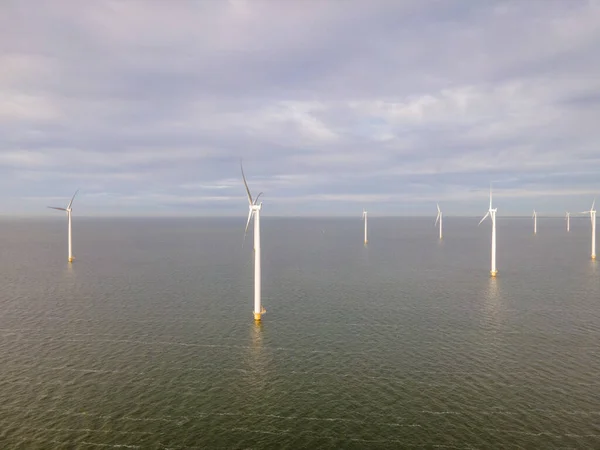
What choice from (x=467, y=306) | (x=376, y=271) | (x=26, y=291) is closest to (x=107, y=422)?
(x=467, y=306)

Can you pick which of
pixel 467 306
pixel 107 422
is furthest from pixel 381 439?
pixel 467 306

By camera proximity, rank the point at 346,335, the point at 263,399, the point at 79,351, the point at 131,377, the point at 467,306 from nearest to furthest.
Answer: the point at 263,399 < the point at 131,377 < the point at 79,351 < the point at 346,335 < the point at 467,306

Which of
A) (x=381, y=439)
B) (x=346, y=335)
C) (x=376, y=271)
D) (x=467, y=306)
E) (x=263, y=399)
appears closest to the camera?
(x=381, y=439)

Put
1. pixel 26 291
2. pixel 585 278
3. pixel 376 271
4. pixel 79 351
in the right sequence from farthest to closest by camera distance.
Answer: pixel 376 271
pixel 585 278
pixel 26 291
pixel 79 351

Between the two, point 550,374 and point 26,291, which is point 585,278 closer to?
point 550,374

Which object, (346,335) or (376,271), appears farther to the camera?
(376,271)

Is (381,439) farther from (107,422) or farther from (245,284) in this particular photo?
(245,284)

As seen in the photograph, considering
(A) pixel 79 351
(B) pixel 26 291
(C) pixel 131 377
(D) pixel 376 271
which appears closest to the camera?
(C) pixel 131 377
